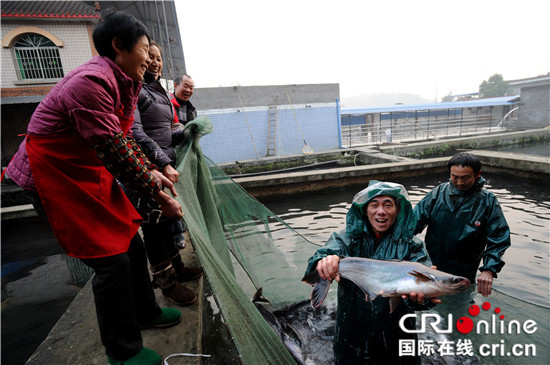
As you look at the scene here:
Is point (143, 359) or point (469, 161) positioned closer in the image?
point (143, 359)

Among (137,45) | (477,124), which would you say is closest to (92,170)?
(137,45)

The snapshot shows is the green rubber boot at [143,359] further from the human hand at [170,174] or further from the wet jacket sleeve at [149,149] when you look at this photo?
the wet jacket sleeve at [149,149]

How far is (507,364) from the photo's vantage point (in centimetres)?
248

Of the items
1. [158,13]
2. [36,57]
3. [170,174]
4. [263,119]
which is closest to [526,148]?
[263,119]

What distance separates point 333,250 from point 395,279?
0.45 meters

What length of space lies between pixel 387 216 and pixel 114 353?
178cm

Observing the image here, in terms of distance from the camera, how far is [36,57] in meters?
12.0

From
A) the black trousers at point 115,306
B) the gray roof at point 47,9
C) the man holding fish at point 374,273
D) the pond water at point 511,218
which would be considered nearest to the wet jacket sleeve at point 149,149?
the black trousers at point 115,306

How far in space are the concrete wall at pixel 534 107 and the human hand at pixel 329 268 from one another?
95.1 feet

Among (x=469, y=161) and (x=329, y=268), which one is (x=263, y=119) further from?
(x=329, y=268)

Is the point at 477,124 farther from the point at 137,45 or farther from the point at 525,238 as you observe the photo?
the point at 137,45

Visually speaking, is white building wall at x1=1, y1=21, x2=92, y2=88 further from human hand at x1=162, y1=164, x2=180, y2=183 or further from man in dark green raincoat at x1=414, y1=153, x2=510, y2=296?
man in dark green raincoat at x1=414, y1=153, x2=510, y2=296

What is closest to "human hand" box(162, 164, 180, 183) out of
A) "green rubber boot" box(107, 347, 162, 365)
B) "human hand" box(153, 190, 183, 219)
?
"human hand" box(153, 190, 183, 219)

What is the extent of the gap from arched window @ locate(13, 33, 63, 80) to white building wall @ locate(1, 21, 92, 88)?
0.76 ft
